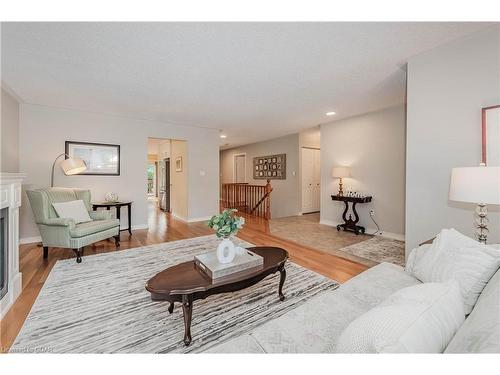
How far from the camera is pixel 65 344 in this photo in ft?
4.94

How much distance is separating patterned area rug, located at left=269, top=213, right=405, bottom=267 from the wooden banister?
3.75 feet

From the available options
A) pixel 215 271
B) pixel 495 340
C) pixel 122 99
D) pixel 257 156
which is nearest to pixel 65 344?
pixel 215 271

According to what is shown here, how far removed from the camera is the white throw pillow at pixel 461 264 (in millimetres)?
1085

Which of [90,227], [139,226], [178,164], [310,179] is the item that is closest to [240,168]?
[310,179]

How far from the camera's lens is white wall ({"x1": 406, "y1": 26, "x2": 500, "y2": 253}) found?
6.41 feet

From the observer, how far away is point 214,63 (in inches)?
94.7

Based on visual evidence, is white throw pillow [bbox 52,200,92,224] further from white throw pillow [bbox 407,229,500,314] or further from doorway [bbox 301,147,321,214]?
doorway [bbox 301,147,321,214]

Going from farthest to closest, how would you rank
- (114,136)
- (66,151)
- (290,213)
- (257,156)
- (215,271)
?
(257,156) → (290,213) → (114,136) → (66,151) → (215,271)

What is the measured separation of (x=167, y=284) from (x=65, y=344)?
773 millimetres

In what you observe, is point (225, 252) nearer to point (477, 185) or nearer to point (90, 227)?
point (477, 185)

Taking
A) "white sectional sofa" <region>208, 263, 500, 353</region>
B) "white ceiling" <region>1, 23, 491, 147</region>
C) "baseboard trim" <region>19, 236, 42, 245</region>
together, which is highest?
"white ceiling" <region>1, 23, 491, 147</region>

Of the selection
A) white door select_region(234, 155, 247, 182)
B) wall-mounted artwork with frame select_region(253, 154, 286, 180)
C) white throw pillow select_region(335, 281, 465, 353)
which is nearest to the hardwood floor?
white throw pillow select_region(335, 281, 465, 353)
